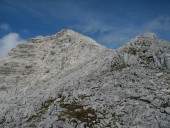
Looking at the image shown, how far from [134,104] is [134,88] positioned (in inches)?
156

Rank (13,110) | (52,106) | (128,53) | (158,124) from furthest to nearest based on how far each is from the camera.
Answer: (128,53) → (13,110) → (52,106) → (158,124)

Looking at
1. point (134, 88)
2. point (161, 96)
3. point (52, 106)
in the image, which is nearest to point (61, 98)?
point (52, 106)

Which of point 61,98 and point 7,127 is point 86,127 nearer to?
point 61,98

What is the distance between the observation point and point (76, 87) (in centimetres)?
4306

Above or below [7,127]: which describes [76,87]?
above

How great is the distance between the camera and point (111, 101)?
119ft

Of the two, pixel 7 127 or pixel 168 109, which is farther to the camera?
pixel 7 127

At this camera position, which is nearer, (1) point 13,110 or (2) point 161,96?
(2) point 161,96

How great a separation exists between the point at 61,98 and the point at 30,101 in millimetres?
6191

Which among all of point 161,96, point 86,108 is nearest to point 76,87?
point 86,108

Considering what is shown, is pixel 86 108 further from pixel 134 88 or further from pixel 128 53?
pixel 128 53

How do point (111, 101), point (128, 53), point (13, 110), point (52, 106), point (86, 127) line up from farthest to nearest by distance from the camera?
point (128, 53)
point (13, 110)
point (52, 106)
point (111, 101)
point (86, 127)

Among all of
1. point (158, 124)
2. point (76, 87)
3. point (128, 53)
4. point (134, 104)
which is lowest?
point (158, 124)

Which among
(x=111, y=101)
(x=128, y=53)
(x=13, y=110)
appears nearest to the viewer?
(x=111, y=101)
